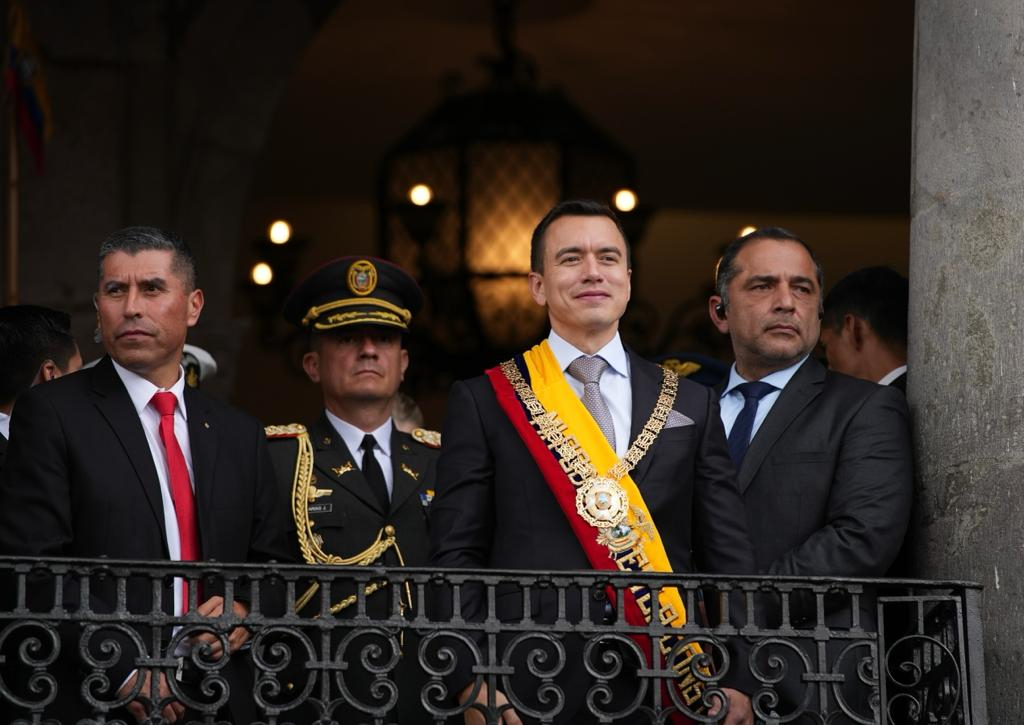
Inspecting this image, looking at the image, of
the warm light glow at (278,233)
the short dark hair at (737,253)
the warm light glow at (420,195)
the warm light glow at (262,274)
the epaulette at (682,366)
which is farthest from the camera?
the warm light glow at (262,274)

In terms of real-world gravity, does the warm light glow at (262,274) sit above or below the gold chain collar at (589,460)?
above

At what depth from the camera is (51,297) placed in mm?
8266

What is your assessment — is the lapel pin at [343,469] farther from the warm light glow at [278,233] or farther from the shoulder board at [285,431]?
the warm light glow at [278,233]

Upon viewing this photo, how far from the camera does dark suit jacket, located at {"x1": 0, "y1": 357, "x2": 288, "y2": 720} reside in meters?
4.30

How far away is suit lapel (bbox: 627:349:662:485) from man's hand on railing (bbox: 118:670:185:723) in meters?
1.10

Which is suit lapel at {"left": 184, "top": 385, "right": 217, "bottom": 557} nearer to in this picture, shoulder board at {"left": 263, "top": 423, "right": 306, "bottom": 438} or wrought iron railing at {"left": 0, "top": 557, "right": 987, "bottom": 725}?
wrought iron railing at {"left": 0, "top": 557, "right": 987, "bottom": 725}

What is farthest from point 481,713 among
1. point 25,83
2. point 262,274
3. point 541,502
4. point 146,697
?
point 262,274

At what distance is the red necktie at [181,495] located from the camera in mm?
4477

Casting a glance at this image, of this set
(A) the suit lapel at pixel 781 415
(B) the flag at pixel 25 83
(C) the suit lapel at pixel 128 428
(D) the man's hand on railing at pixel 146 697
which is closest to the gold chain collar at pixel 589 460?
(A) the suit lapel at pixel 781 415

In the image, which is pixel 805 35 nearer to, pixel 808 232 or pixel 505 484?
pixel 808 232

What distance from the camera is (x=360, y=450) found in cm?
549

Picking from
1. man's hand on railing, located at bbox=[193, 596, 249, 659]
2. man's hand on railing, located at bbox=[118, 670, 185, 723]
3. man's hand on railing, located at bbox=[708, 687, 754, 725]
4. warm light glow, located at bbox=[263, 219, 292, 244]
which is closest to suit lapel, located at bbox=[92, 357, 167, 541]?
man's hand on railing, located at bbox=[193, 596, 249, 659]

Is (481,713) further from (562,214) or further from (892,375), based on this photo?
(892,375)

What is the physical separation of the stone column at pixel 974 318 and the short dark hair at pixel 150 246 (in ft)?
5.75
